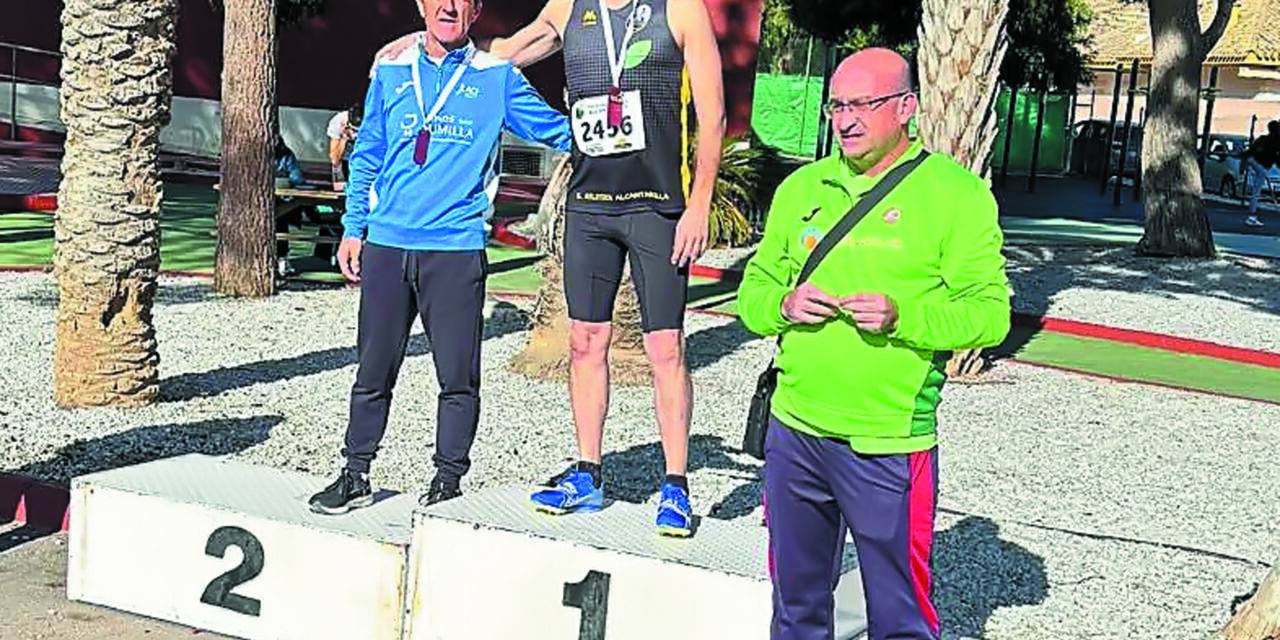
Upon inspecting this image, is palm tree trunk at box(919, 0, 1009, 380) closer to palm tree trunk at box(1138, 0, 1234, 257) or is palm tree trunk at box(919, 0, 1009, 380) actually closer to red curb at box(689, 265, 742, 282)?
red curb at box(689, 265, 742, 282)

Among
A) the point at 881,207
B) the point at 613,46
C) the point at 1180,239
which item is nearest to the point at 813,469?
the point at 881,207

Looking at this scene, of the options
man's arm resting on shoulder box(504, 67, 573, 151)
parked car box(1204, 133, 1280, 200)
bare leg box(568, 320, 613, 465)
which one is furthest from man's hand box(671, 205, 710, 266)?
parked car box(1204, 133, 1280, 200)

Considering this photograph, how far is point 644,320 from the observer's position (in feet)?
18.7

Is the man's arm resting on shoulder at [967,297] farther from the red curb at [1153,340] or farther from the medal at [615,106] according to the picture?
the red curb at [1153,340]

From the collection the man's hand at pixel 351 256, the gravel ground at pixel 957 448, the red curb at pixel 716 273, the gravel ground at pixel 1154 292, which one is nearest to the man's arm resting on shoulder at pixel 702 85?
the man's hand at pixel 351 256

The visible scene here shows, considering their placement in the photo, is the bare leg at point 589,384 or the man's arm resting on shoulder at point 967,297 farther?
the bare leg at point 589,384

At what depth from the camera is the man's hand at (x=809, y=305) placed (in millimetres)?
4160

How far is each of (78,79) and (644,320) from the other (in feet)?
13.8

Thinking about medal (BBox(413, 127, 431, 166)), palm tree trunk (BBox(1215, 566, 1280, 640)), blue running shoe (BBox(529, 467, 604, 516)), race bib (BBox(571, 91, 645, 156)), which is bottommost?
palm tree trunk (BBox(1215, 566, 1280, 640))

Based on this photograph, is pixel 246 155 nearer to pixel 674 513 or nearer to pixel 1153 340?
pixel 1153 340

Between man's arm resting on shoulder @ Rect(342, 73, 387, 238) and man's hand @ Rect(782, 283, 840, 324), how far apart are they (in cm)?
214

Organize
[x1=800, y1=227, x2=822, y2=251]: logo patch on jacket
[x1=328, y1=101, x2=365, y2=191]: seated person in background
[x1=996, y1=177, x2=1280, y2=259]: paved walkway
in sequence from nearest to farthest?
1. [x1=800, y1=227, x2=822, y2=251]: logo patch on jacket
2. [x1=328, y1=101, x2=365, y2=191]: seated person in background
3. [x1=996, y1=177, x2=1280, y2=259]: paved walkway

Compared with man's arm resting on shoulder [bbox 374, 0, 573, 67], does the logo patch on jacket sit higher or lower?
lower

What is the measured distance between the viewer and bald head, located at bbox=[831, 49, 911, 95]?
13.6 ft
